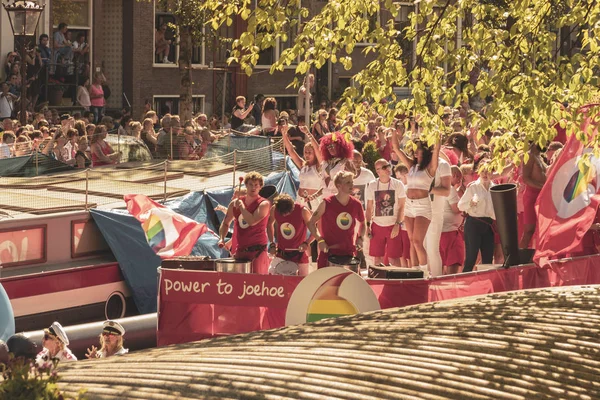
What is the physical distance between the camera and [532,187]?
13.4m

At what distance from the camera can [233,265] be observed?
12477 mm

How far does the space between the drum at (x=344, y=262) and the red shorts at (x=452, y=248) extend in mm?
1944

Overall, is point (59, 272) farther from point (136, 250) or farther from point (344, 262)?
point (344, 262)

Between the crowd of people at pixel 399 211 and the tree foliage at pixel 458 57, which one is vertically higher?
the tree foliage at pixel 458 57

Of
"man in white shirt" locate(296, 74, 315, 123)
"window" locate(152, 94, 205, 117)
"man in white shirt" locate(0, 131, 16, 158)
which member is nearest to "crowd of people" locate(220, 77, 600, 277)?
"man in white shirt" locate(0, 131, 16, 158)

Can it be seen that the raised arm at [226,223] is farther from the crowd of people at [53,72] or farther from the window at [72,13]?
the window at [72,13]

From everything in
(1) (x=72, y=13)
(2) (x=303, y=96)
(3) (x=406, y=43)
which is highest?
(1) (x=72, y=13)

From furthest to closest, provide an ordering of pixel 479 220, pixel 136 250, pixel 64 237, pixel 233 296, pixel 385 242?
pixel 136 250
pixel 385 242
pixel 64 237
pixel 479 220
pixel 233 296

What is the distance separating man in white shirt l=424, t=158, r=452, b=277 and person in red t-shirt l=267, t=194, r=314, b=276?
5.68ft

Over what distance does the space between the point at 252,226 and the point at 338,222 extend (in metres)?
1.12

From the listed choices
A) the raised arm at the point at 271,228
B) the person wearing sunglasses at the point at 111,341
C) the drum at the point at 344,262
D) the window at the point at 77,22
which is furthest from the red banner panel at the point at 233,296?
the window at the point at 77,22

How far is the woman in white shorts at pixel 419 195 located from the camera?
43.9 ft

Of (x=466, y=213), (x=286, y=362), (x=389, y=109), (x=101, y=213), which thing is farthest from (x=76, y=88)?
(x=286, y=362)

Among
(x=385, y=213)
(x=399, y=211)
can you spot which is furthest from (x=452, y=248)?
(x=385, y=213)
